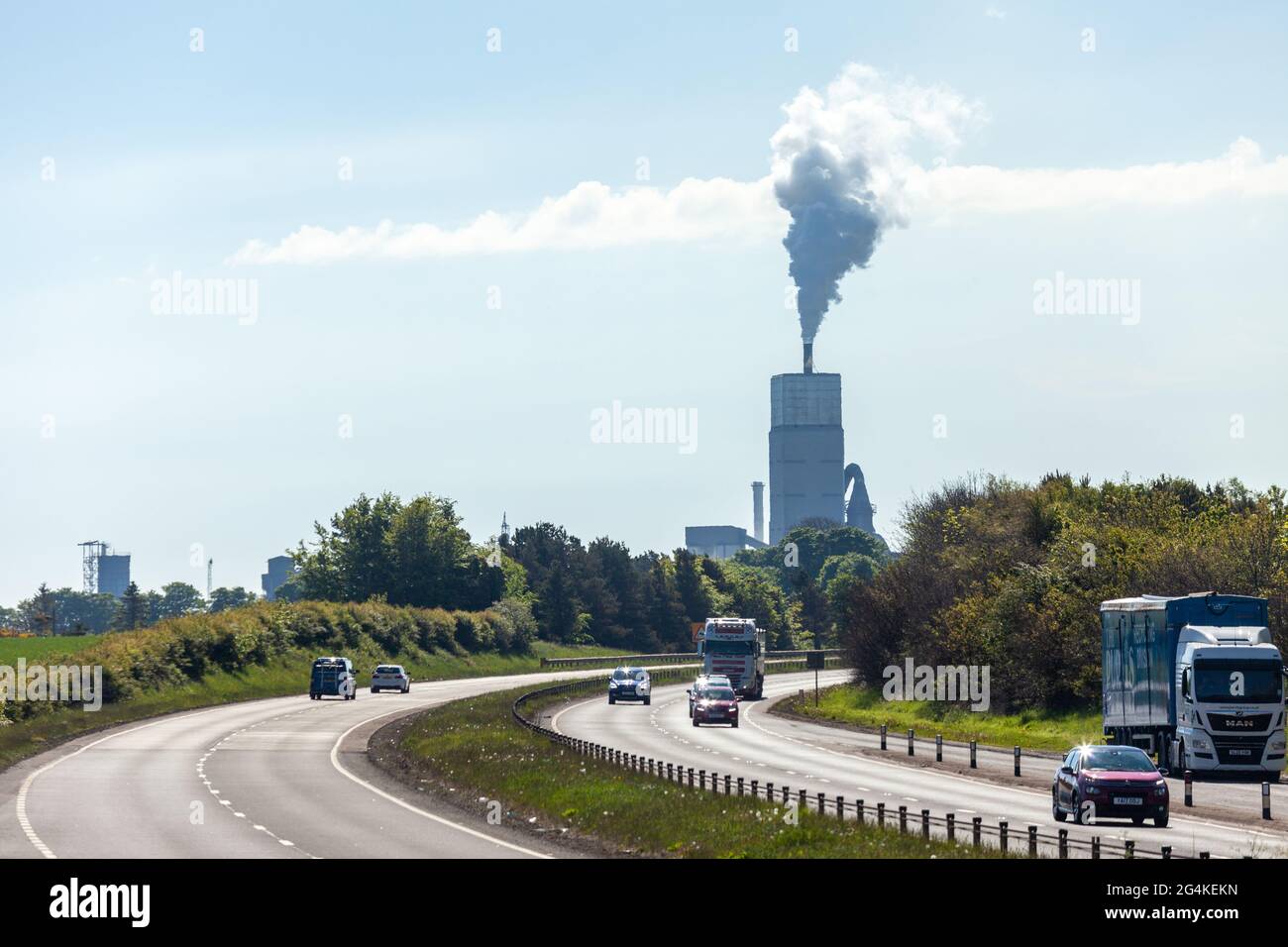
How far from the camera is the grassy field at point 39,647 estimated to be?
101 m

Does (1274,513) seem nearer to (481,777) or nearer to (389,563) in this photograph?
(481,777)

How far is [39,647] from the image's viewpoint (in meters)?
118

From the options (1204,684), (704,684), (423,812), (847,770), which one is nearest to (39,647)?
(704,684)

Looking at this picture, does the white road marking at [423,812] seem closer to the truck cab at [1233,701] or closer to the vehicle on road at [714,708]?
the vehicle on road at [714,708]

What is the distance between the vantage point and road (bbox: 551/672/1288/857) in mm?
33812

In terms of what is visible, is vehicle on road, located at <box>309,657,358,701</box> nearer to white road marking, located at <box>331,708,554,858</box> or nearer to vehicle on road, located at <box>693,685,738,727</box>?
vehicle on road, located at <box>693,685,738,727</box>

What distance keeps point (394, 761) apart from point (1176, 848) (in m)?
29.7

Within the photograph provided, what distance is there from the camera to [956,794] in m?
43.6

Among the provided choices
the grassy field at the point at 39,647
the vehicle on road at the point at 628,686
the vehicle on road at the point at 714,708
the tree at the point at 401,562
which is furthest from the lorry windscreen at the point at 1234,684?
the tree at the point at 401,562

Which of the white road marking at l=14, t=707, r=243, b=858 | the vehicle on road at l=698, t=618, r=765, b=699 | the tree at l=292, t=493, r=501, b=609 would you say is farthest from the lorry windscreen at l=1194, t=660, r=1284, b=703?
the tree at l=292, t=493, r=501, b=609

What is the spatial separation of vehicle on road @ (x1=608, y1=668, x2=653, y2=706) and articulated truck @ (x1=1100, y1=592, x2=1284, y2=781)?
4865 cm

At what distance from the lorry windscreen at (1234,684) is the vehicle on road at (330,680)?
60.6 m

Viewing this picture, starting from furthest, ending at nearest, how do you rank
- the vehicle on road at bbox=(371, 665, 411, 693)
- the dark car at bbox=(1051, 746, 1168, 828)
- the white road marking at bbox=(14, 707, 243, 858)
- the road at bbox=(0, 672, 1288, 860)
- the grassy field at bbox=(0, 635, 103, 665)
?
the vehicle on road at bbox=(371, 665, 411, 693) < the grassy field at bbox=(0, 635, 103, 665) < the dark car at bbox=(1051, 746, 1168, 828) < the road at bbox=(0, 672, 1288, 860) < the white road marking at bbox=(14, 707, 243, 858)
